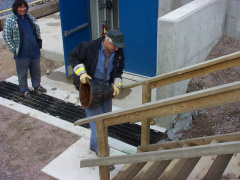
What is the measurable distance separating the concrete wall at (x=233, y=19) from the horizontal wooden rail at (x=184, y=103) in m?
4.25

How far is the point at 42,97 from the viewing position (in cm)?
562

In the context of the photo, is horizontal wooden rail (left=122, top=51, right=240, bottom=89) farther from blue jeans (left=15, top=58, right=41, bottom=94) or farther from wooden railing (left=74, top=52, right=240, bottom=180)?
blue jeans (left=15, top=58, right=41, bottom=94)

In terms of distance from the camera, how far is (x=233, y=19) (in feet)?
19.4

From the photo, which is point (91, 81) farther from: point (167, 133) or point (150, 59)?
point (150, 59)

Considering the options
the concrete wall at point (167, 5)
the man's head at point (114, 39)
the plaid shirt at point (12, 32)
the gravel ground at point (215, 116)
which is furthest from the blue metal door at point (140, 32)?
the man's head at point (114, 39)

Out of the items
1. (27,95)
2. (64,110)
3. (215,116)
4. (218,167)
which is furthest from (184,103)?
(27,95)

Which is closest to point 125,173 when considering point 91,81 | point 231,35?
point 91,81

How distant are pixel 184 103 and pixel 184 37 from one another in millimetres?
2287

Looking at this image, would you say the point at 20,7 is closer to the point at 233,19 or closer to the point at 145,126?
the point at 145,126

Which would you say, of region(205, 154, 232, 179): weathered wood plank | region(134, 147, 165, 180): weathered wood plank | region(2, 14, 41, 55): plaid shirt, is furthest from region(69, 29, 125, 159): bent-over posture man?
region(2, 14, 41, 55): plaid shirt

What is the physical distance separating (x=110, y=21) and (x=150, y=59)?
172 cm

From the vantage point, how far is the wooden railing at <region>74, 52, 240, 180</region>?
2072mm

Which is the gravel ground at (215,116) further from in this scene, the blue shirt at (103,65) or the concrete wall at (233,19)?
the blue shirt at (103,65)

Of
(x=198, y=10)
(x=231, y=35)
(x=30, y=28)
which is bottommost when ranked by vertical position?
(x=231, y=35)
